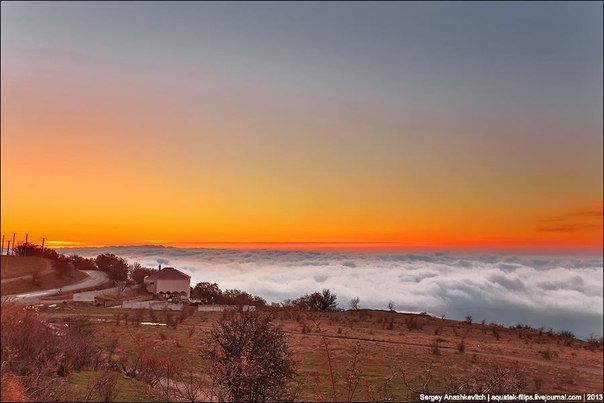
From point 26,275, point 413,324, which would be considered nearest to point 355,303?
point 413,324

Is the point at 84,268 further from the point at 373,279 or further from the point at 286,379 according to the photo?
the point at 373,279

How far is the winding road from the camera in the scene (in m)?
15.3

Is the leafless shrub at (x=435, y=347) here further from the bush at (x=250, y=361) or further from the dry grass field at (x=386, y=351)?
the bush at (x=250, y=361)

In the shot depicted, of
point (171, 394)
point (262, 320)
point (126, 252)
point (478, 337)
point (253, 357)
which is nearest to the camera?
point (253, 357)

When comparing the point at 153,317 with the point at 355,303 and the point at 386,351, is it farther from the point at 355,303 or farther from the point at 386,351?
the point at 386,351

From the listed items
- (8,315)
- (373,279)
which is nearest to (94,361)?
(8,315)

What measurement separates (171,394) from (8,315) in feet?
17.1

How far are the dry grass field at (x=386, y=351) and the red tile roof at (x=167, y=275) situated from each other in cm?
261

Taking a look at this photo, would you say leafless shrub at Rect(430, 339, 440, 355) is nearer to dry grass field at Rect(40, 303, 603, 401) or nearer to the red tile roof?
dry grass field at Rect(40, 303, 603, 401)

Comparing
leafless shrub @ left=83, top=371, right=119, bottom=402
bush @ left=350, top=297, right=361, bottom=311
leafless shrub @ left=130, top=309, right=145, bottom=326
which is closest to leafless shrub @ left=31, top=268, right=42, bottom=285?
leafless shrub @ left=83, top=371, right=119, bottom=402

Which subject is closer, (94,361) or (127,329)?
(94,361)

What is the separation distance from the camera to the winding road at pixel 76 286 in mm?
15262

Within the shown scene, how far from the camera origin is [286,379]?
12.2 meters

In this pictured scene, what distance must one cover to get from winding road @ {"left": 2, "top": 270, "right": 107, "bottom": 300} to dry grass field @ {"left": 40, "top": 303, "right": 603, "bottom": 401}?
163 cm
